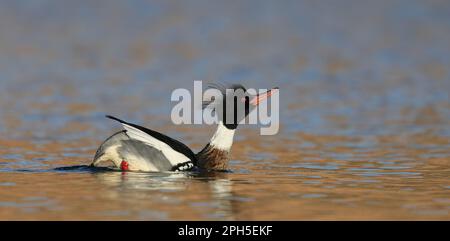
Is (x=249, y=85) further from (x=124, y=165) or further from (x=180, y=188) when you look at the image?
(x=180, y=188)

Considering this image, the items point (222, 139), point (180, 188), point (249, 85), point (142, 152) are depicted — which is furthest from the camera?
point (249, 85)

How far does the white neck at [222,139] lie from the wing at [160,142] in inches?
28.1

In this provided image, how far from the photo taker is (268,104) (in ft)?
67.4

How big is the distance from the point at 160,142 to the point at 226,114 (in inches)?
52.4

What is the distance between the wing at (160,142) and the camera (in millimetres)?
13141

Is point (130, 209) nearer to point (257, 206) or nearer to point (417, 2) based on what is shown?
point (257, 206)

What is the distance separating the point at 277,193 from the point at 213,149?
7.69 ft

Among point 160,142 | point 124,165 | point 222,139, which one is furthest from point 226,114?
point 124,165

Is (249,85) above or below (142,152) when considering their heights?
above

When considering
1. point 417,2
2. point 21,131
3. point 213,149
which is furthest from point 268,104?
point 417,2

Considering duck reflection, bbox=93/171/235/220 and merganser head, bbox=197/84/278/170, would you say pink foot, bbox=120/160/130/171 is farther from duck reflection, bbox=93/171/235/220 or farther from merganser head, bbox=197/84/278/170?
merganser head, bbox=197/84/278/170

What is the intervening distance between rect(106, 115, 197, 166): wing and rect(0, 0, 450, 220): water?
0.31 m

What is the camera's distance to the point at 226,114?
46.6ft

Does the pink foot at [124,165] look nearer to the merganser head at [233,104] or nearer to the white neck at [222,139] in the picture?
the white neck at [222,139]
